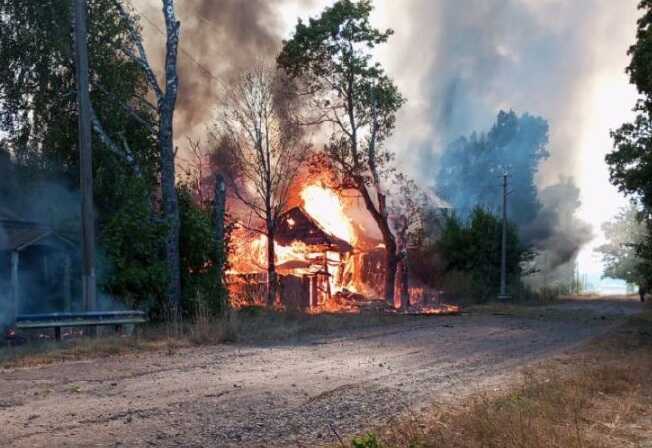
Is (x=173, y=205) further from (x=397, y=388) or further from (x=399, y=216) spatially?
(x=399, y=216)

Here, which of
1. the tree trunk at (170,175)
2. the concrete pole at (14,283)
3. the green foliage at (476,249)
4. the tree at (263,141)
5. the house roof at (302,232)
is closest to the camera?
the concrete pole at (14,283)

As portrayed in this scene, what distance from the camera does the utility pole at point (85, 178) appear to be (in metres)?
15.4

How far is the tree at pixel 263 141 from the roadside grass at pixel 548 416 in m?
20.0

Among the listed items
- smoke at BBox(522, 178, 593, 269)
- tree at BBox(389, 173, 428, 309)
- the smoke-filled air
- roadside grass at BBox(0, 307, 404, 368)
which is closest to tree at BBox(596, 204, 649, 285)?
smoke at BBox(522, 178, 593, 269)

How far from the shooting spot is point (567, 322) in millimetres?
23312

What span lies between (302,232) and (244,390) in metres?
27.5

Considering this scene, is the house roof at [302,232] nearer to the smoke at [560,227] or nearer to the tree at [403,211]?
the tree at [403,211]

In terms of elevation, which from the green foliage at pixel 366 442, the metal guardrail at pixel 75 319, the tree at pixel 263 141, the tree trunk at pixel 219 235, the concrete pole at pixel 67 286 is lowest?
the green foliage at pixel 366 442

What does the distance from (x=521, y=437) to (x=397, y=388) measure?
322cm

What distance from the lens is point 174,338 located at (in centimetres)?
1412

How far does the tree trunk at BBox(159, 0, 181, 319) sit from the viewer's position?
730 inches

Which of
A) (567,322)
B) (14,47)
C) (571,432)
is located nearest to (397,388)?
(571,432)

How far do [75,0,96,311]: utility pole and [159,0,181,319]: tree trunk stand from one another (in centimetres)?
284

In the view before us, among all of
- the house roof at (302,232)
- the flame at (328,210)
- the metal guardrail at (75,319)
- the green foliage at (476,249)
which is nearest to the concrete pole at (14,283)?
the metal guardrail at (75,319)
